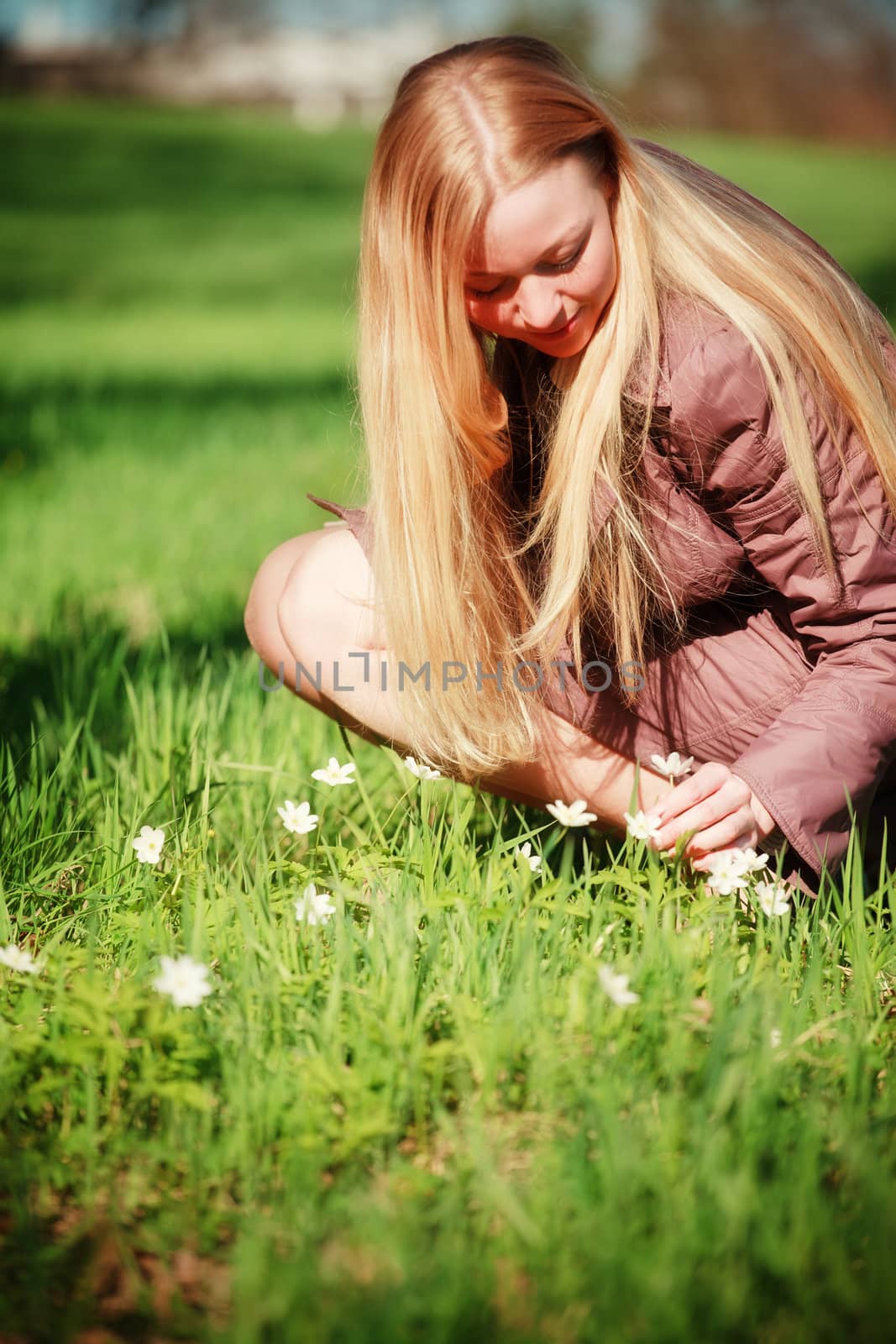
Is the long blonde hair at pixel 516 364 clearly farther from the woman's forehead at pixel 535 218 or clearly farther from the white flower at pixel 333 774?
the white flower at pixel 333 774

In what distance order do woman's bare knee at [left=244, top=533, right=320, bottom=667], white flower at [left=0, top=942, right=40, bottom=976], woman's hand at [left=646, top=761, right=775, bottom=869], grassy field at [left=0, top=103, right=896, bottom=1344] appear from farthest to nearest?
woman's bare knee at [left=244, top=533, right=320, bottom=667] → woman's hand at [left=646, top=761, right=775, bottom=869] → white flower at [left=0, top=942, right=40, bottom=976] → grassy field at [left=0, top=103, right=896, bottom=1344]

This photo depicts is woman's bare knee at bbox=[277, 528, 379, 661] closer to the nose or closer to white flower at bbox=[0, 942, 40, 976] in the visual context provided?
the nose

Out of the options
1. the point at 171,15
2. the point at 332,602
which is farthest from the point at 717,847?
the point at 171,15

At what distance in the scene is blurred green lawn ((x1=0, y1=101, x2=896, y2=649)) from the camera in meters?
3.82

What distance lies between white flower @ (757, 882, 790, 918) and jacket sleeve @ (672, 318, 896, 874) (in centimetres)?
8

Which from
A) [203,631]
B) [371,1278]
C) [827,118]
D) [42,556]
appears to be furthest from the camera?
[827,118]

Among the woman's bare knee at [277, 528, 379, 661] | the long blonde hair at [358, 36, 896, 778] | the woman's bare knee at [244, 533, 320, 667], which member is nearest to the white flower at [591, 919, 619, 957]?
the long blonde hair at [358, 36, 896, 778]

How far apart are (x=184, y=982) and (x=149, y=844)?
447mm

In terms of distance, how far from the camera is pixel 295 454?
5.44 meters

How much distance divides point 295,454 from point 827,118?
30828 millimetres

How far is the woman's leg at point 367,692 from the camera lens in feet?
6.60

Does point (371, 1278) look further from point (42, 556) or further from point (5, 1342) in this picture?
point (42, 556)

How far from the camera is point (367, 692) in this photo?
204 cm

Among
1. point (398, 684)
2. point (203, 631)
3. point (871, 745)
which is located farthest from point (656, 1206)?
point (203, 631)
